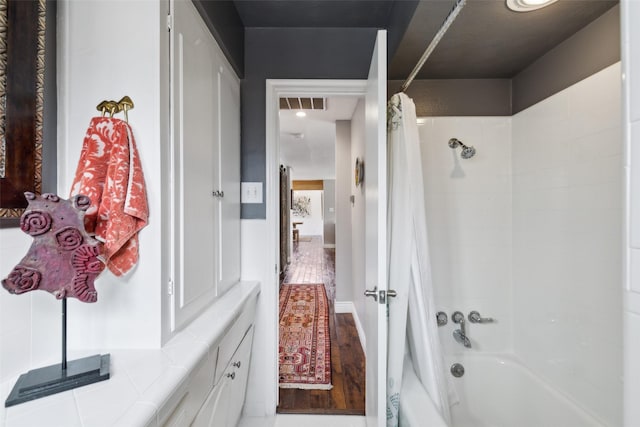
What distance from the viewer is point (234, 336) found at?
3.97 ft

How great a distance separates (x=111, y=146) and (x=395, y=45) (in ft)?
4.55

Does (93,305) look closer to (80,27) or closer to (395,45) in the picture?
(80,27)

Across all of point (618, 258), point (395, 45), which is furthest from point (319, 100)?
point (618, 258)

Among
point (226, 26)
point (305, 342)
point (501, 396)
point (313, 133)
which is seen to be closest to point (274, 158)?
point (226, 26)

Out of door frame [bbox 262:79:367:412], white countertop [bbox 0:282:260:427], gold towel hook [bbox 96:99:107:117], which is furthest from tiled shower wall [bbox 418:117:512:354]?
gold towel hook [bbox 96:99:107:117]

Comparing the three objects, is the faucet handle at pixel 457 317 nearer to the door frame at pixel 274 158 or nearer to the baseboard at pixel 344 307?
the door frame at pixel 274 158

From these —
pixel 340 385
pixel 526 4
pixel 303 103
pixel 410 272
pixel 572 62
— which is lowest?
pixel 340 385

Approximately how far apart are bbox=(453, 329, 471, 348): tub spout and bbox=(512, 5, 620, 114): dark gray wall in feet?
4.55

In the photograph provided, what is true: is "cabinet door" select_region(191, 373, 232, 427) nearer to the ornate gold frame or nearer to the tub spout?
the ornate gold frame

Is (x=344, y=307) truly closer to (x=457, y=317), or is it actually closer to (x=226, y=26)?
(x=457, y=317)

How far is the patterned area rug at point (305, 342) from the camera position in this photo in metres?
1.99

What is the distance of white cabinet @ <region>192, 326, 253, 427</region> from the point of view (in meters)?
0.94

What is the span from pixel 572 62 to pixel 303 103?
2114mm

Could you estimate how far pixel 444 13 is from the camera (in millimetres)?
1114
